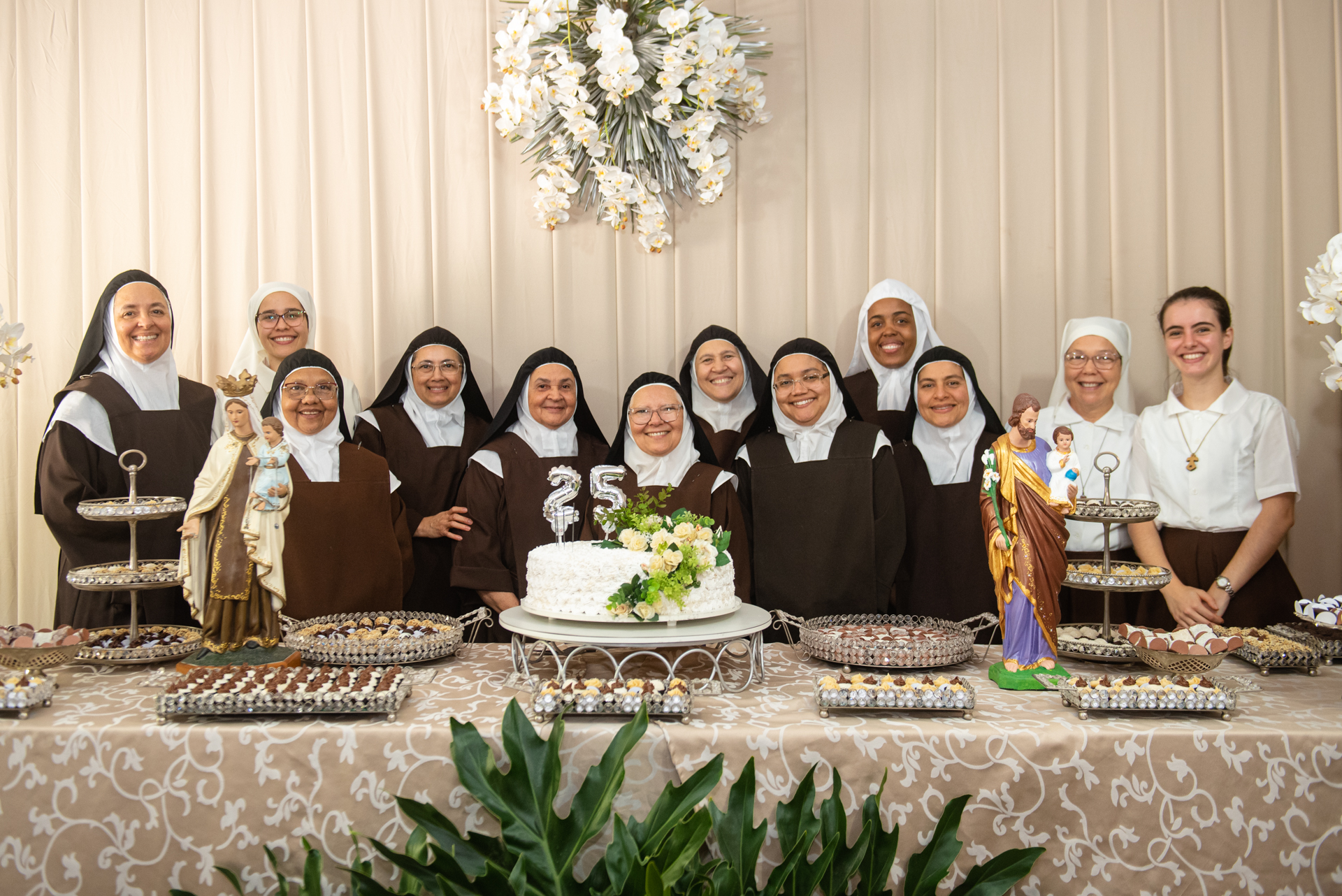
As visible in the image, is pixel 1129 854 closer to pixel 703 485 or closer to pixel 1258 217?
pixel 703 485

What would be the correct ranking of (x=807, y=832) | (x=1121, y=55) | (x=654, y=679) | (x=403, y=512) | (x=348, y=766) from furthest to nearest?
1. (x=1121, y=55)
2. (x=403, y=512)
3. (x=654, y=679)
4. (x=348, y=766)
5. (x=807, y=832)

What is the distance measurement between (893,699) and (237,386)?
7.68ft

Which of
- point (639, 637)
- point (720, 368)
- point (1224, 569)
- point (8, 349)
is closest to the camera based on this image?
point (639, 637)

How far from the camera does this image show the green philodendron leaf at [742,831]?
2.31 meters

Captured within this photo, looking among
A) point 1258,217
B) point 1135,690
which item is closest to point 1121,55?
point 1258,217

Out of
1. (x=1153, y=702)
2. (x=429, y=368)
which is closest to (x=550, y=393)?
(x=429, y=368)

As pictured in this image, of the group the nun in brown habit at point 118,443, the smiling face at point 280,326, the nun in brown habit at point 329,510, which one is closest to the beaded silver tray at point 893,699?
the nun in brown habit at point 329,510

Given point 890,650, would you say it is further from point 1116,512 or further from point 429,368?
point 429,368

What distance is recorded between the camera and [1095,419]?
433cm

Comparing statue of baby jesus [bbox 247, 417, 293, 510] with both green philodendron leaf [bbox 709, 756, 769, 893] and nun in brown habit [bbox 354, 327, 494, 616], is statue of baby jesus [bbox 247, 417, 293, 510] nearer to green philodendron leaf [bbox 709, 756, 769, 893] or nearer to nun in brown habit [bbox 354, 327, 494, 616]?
nun in brown habit [bbox 354, 327, 494, 616]

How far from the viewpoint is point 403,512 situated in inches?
176

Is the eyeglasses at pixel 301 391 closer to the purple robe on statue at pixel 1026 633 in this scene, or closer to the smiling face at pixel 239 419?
the smiling face at pixel 239 419

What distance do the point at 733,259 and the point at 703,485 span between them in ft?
5.81

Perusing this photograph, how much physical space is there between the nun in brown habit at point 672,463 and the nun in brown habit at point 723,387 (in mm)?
404
